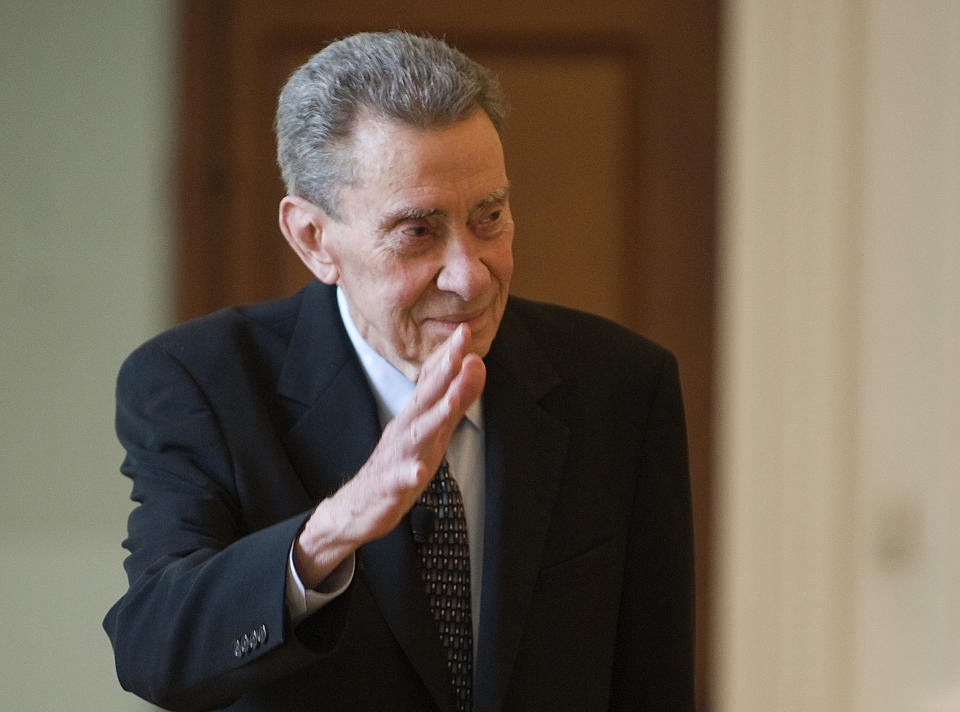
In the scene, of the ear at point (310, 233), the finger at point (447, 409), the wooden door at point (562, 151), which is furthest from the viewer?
the wooden door at point (562, 151)

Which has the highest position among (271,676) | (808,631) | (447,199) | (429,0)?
(429,0)

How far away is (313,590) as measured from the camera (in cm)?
110

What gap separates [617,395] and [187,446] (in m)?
0.53

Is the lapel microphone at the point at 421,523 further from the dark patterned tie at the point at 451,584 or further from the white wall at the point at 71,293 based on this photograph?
the white wall at the point at 71,293

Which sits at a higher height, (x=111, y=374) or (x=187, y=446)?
(x=187, y=446)

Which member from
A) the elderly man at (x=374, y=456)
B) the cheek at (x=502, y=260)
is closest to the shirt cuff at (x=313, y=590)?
the elderly man at (x=374, y=456)

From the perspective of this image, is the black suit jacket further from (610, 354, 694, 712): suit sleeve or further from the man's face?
the man's face

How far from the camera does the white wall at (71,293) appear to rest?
3.15 metres

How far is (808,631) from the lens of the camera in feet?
9.57

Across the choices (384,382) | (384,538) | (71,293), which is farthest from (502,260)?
(71,293)

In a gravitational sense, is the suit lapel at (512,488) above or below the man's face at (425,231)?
below

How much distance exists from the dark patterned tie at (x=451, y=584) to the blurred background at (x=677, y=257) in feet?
5.82

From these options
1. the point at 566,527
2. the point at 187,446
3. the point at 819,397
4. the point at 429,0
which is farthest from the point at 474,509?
the point at 429,0

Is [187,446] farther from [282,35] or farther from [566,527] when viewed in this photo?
[282,35]
